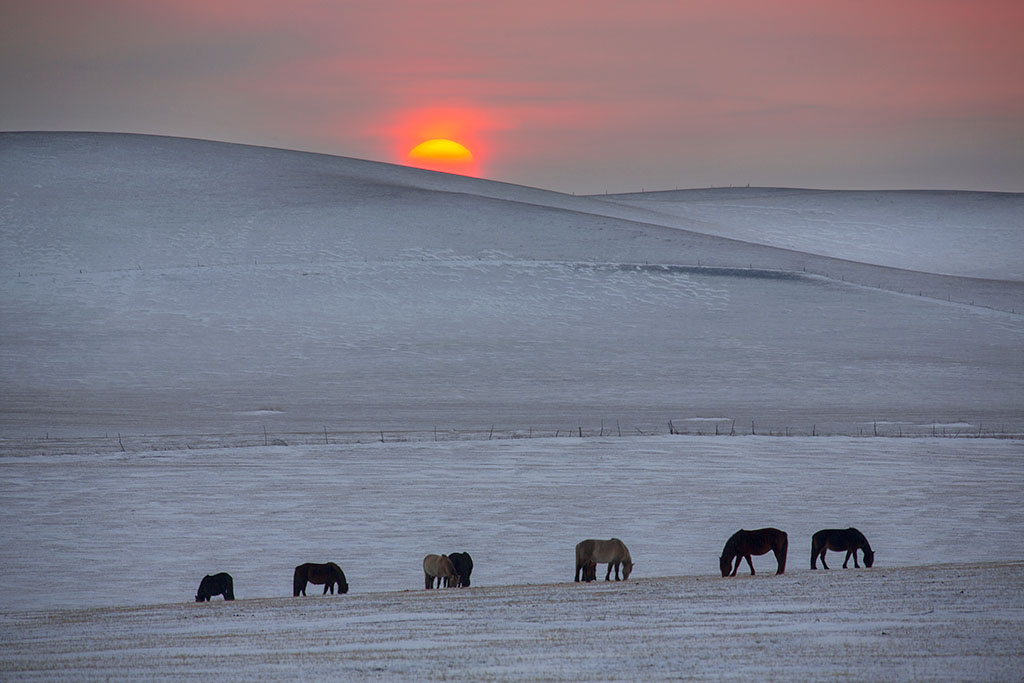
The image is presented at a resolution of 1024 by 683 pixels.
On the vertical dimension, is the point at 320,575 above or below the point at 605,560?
below

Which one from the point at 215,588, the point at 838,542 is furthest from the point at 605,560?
the point at 215,588

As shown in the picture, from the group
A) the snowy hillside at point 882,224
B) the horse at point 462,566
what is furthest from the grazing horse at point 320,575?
the snowy hillside at point 882,224

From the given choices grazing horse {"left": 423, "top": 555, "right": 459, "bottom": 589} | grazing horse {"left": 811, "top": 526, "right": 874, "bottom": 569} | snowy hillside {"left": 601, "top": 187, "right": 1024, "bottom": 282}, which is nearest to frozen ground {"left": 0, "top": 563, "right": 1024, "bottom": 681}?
grazing horse {"left": 811, "top": 526, "right": 874, "bottom": 569}

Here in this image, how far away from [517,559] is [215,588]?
14.1 ft

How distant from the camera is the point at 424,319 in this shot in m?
41.9

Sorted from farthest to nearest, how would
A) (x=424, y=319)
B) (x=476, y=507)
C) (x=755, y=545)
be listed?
(x=424, y=319) → (x=476, y=507) → (x=755, y=545)

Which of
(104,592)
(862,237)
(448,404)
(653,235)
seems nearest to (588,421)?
(448,404)

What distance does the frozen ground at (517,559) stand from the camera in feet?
26.0

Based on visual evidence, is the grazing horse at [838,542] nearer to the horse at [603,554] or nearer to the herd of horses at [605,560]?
the herd of horses at [605,560]

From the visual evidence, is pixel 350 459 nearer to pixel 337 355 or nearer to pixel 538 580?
pixel 538 580

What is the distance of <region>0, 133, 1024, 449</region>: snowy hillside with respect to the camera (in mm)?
29766

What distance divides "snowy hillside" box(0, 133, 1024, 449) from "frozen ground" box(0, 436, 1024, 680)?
415cm

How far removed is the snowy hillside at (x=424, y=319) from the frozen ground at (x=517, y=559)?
415 centimetres

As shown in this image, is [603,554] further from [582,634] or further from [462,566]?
[582,634]
